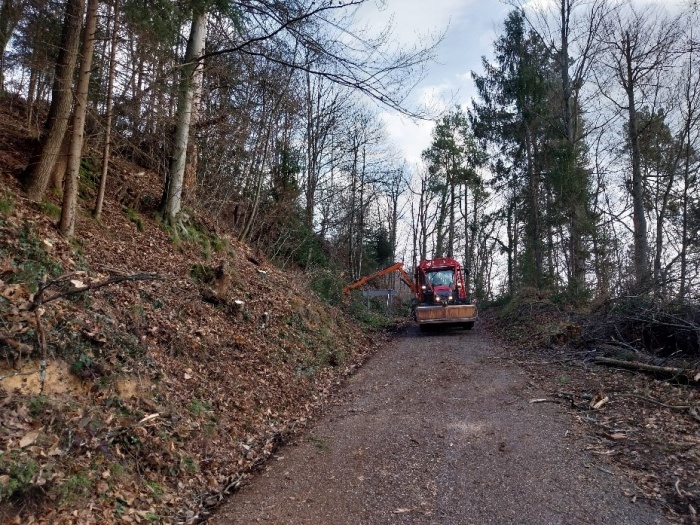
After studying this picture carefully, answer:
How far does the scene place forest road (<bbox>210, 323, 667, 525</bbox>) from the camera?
12.9ft

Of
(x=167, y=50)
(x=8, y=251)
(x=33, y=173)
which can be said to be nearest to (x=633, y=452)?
(x=8, y=251)

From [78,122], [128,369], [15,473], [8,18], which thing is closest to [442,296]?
[78,122]

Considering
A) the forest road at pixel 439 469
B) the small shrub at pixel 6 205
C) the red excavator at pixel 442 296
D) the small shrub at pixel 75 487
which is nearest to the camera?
the small shrub at pixel 75 487

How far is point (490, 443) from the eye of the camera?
5.40 metres

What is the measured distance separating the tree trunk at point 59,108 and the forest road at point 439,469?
545 centimetres

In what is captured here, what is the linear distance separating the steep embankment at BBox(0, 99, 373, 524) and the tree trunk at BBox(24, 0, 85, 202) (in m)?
0.30

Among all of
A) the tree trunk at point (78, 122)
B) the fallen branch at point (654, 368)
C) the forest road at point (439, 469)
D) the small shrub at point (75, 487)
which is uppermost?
the tree trunk at point (78, 122)

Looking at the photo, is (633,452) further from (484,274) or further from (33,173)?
(484,274)

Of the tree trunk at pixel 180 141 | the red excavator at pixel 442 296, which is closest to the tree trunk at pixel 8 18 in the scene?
the tree trunk at pixel 180 141

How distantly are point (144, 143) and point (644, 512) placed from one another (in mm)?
12084

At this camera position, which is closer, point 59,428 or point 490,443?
point 59,428

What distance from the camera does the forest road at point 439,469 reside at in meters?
3.94

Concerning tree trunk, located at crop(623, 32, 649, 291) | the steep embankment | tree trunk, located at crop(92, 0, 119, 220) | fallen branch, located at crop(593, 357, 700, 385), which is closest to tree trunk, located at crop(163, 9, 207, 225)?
the steep embankment

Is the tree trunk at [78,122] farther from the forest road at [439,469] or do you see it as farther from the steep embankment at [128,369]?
the forest road at [439,469]
